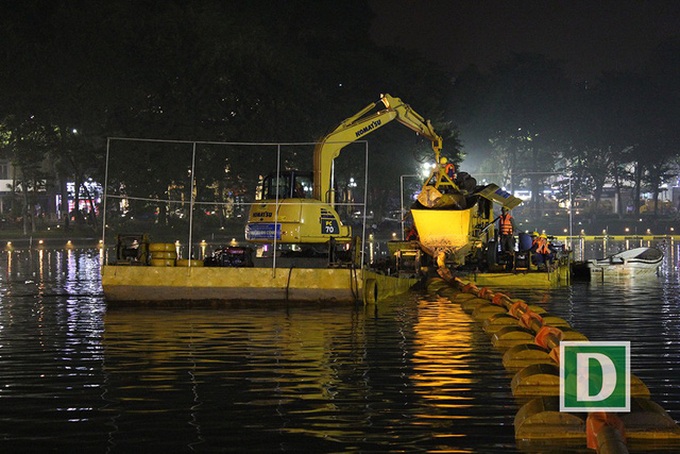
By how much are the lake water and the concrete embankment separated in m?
0.29

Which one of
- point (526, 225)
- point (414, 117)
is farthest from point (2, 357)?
point (526, 225)

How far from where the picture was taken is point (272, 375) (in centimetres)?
1708

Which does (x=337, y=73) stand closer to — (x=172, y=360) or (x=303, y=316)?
(x=303, y=316)

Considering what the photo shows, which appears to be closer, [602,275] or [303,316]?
[303,316]

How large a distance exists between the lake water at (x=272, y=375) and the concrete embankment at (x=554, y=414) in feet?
0.95

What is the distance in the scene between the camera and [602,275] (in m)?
41.4

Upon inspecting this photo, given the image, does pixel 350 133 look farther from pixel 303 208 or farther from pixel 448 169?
pixel 303 208

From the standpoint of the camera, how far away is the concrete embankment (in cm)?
1210

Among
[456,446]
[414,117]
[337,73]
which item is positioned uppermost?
[337,73]

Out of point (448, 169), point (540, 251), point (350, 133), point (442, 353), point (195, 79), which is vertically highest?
point (195, 79)

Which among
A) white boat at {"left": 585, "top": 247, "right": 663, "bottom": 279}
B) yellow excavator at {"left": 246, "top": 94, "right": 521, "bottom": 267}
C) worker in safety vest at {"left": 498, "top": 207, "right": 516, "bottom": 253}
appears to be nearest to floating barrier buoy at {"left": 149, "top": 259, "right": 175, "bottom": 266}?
yellow excavator at {"left": 246, "top": 94, "right": 521, "bottom": 267}

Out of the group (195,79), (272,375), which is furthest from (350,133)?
(195,79)

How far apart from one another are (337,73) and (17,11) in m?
27.4

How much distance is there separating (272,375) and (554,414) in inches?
221
